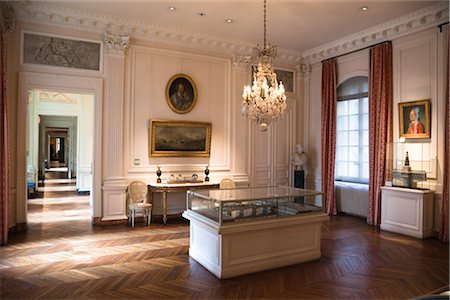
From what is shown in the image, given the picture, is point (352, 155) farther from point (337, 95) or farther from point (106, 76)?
point (106, 76)

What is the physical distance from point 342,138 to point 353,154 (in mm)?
534

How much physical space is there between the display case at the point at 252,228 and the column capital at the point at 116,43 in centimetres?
382

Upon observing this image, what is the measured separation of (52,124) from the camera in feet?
49.3

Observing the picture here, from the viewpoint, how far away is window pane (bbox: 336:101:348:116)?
8441 millimetres

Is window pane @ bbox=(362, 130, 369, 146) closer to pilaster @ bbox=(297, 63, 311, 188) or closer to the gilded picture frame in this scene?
pilaster @ bbox=(297, 63, 311, 188)

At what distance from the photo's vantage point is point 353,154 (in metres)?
8.20

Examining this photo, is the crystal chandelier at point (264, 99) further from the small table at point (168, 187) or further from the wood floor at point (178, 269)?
the small table at point (168, 187)

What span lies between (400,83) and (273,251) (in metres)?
4.67

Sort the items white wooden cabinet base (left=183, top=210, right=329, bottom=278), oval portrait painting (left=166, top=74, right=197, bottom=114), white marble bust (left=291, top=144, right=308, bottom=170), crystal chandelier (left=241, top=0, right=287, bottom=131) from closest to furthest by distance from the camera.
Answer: white wooden cabinet base (left=183, top=210, right=329, bottom=278)
crystal chandelier (left=241, top=0, right=287, bottom=131)
oval portrait painting (left=166, top=74, right=197, bottom=114)
white marble bust (left=291, top=144, right=308, bottom=170)

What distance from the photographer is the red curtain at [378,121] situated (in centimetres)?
698

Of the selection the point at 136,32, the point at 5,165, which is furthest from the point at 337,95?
the point at 5,165

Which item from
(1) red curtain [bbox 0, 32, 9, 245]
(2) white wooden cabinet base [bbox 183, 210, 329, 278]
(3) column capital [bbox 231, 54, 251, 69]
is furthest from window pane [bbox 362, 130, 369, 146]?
(1) red curtain [bbox 0, 32, 9, 245]

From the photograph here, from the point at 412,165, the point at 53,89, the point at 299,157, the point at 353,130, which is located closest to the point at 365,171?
the point at 353,130

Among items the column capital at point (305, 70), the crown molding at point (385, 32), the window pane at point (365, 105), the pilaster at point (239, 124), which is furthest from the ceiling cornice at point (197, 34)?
the window pane at point (365, 105)
